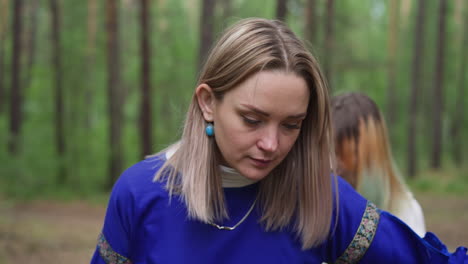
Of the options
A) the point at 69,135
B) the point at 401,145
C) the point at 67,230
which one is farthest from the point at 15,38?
the point at 401,145

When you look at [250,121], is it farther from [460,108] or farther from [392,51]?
[460,108]

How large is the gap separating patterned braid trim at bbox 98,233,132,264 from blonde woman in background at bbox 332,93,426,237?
58.2 inches

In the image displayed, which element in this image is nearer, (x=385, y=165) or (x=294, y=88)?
(x=294, y=88)

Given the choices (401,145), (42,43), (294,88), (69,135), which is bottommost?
(401,145)

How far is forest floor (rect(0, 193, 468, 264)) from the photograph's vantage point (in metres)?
9.35

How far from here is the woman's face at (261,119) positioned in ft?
5.85

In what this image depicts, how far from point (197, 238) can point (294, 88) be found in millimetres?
652

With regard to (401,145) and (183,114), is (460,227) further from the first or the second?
(401,145)

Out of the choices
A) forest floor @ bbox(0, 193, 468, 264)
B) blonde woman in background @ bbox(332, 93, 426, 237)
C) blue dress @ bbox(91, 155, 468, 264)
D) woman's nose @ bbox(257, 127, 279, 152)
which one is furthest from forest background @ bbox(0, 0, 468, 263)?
woman's nose @ bbox(257, 127, 279, 152)

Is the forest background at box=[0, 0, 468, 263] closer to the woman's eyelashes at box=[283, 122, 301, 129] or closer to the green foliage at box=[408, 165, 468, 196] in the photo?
the green foliage at box=[408, 165, 468, 196]

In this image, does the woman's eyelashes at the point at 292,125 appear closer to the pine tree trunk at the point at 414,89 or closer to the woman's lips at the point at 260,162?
the woman's lips at the point at 260,162

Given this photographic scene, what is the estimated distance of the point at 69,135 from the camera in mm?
21188

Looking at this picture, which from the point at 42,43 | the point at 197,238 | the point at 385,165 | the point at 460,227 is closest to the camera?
the point at 197,238

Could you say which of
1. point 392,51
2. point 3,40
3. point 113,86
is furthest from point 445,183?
point 3,40
